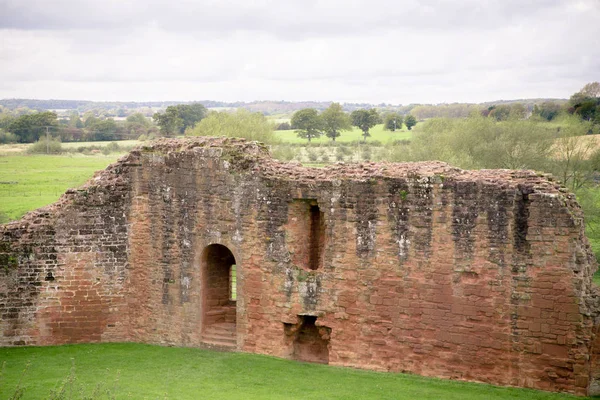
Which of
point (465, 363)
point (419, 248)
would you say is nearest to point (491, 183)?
point (419, 248)

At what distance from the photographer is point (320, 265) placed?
14.6 metres

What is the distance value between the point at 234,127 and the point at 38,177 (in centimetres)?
1341

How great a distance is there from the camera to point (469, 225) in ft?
42.6

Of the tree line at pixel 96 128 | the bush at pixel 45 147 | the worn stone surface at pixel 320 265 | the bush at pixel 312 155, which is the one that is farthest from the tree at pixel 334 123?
the worn stone surface at pixel 320 265

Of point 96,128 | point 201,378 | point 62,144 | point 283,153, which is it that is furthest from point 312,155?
point 201,378

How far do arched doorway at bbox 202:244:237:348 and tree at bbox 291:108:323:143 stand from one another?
1978 inches

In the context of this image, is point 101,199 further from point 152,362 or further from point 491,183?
point 491,183

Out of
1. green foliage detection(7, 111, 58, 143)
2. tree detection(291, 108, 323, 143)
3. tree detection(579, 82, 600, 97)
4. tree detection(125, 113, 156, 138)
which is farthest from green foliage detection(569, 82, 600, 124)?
green foliage detection(7, 111, 58, 143)

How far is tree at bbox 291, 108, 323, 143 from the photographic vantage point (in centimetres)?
6762

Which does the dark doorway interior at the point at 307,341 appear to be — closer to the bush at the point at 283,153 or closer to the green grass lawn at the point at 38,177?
the green grass lawn at the point at 38,177

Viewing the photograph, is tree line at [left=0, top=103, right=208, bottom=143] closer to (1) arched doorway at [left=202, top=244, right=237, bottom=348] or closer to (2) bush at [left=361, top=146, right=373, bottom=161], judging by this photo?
(2) bush at [left=361, top=146, right=373, bottom=161]

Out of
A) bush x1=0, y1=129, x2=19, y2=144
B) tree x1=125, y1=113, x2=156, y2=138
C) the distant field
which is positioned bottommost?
the distant field

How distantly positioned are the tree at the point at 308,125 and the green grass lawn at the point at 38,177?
17678 mm

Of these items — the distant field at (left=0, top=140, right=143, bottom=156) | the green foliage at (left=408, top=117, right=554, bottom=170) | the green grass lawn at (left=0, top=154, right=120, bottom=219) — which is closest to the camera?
the green foliage at (left=408, top=117, right=554, bottom=170)
